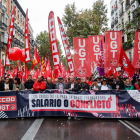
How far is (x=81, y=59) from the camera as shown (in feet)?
31.1

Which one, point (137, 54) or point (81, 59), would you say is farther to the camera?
point (81, 59)

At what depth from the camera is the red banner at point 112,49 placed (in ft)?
30.7

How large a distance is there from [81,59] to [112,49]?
1.59 metres

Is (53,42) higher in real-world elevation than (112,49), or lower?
higher

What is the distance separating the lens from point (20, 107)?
743 cm

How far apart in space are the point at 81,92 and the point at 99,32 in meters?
17.4

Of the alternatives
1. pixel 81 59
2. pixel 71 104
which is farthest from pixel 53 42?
pixel 71 104

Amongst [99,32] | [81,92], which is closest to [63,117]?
[81,92]

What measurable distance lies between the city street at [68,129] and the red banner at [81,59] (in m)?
2.74

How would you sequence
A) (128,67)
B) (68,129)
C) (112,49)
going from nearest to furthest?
1. (68,129)
2. (128,67)
3. (112,49)

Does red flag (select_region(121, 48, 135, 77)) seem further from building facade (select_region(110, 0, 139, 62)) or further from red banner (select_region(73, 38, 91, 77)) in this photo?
building facade (select_region(110, 0, 139, 62))

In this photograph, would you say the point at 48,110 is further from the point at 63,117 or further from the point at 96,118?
the point at 96,118

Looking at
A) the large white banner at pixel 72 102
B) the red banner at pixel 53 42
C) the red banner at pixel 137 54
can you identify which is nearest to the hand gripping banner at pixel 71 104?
the large white banner at pixel 72 102

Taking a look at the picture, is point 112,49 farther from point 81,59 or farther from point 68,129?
point 68,129
